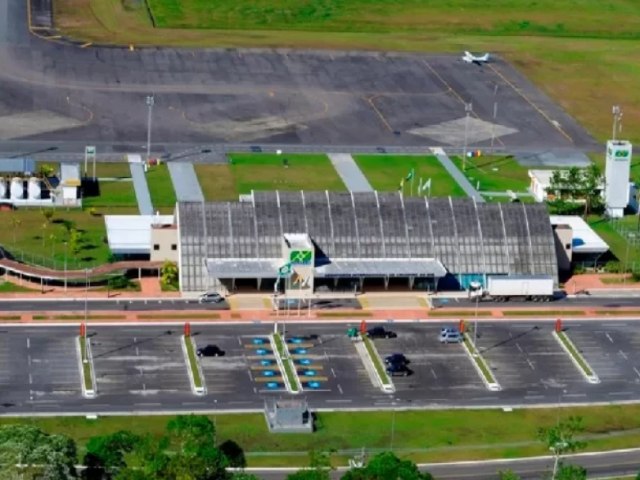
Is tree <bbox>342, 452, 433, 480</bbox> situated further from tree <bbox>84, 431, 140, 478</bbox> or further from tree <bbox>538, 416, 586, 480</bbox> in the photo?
tree <bbox>84, 431, 140, 478</bbox>

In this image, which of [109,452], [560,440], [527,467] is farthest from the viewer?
[527,467]

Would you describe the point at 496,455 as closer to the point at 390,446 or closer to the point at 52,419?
the point at 390,446

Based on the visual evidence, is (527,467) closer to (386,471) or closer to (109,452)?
(386,471)

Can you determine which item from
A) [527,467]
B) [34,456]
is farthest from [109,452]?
[527,467]

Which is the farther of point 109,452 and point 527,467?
point 527,467

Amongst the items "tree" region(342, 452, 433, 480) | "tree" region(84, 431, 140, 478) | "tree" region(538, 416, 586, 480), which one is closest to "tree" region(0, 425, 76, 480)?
"tree" region(84, 431, 140, 478)
